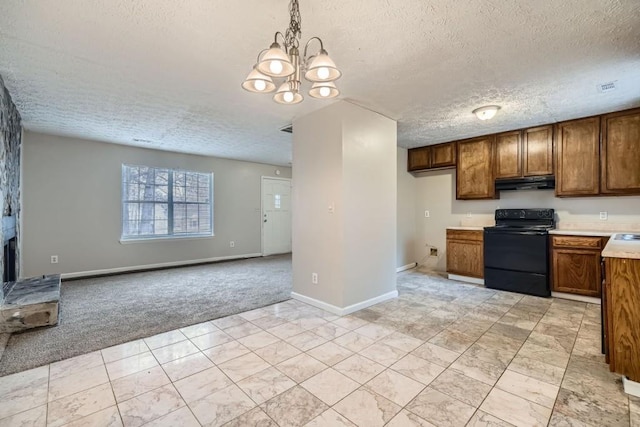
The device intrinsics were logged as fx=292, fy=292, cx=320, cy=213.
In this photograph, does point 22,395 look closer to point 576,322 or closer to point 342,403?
point 342,403

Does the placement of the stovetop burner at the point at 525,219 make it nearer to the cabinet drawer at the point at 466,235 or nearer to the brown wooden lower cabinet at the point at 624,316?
the cabinet drawer at the point at 466,235

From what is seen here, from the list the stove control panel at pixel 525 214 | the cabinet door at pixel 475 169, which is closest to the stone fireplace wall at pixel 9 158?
the cabinet door at pixel 475 169

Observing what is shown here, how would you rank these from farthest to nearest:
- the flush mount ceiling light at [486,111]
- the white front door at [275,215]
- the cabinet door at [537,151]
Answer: the white front door at [275,215] → the cabinet door at [537,151] → the flush mount ceiling light at [486,111]

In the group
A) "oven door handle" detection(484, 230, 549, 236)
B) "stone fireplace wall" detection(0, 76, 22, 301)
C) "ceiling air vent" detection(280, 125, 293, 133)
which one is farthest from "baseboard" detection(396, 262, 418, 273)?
"stone fireplace wall" detection(0, 76, 22, 301)

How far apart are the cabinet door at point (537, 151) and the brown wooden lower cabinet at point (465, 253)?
110 cm

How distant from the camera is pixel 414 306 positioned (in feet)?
11.1

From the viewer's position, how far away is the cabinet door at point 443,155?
4875 millimetres

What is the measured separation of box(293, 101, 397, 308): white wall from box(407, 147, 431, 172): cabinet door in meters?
1.72

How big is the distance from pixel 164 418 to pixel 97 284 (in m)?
3.74

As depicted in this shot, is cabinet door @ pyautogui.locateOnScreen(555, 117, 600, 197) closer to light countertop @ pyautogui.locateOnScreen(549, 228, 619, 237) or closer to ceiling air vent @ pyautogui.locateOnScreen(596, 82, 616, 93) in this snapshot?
light countertop @ pyautogui.locateOnScreen(549, 228, 619, 237)

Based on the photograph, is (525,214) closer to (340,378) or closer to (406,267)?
(406,267)

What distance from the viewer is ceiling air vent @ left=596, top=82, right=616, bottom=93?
107 inches

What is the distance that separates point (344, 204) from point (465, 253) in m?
2.55

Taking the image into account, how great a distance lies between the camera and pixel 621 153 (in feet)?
11.2
